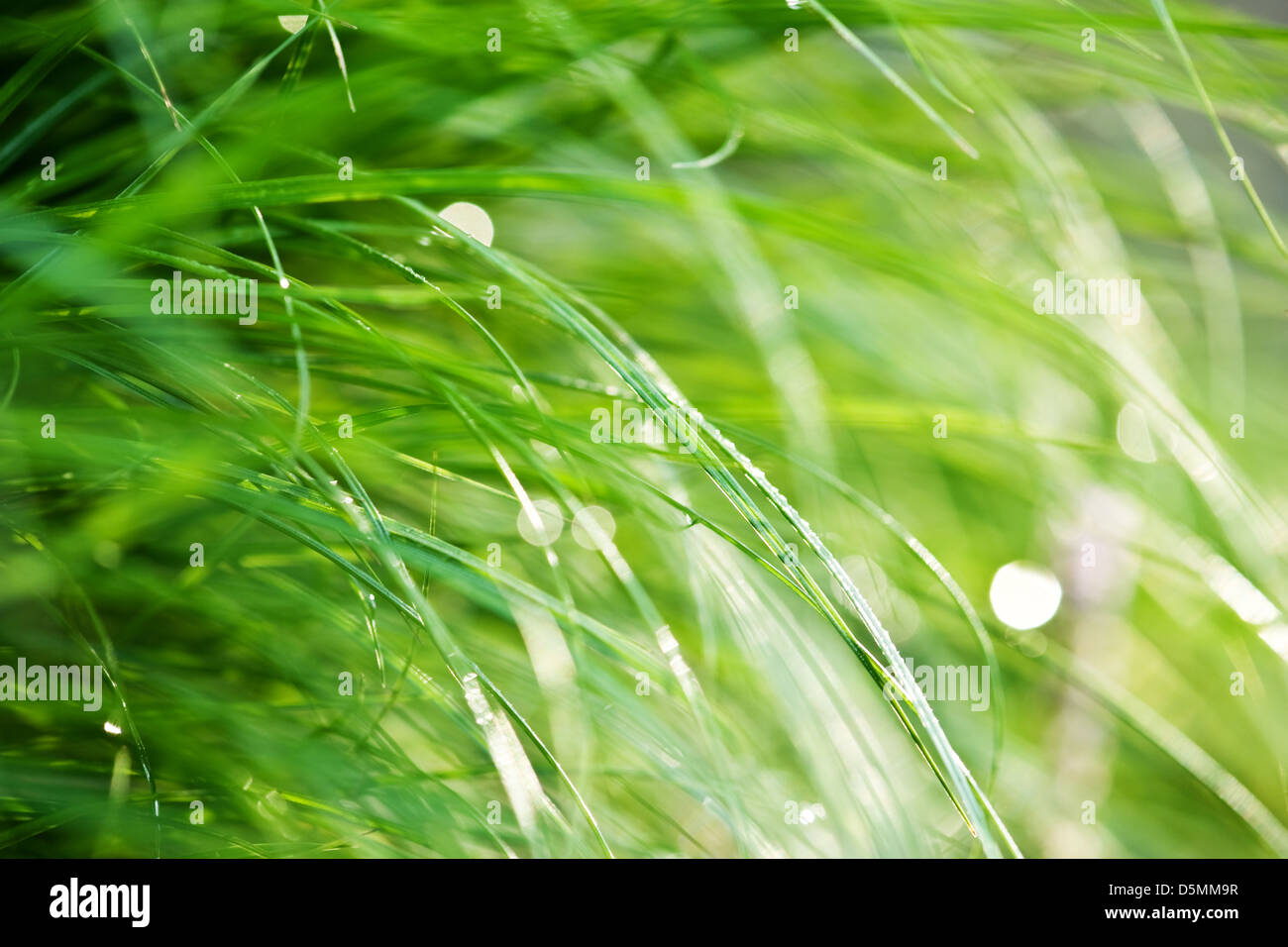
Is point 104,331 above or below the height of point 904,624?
above

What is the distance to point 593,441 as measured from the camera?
0.29 metres

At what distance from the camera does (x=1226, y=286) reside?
1.34ft

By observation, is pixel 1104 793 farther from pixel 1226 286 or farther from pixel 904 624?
pixel 1226 286

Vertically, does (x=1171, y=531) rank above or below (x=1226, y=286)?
below

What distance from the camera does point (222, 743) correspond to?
0.30 meters

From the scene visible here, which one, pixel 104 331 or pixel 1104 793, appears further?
pixel 1104 793

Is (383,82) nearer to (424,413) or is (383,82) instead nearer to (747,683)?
(424,413)

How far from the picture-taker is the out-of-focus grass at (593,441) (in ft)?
0.89

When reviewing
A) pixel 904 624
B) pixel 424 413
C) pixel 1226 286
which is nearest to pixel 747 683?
pixel 904 624

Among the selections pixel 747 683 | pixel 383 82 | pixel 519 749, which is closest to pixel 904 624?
pixel 747 683

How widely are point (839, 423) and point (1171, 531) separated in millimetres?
155

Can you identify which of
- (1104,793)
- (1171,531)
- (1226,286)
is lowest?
(1104,793)

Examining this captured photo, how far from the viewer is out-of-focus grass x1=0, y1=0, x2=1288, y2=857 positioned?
0.89 feet

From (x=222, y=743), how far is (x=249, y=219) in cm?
18
